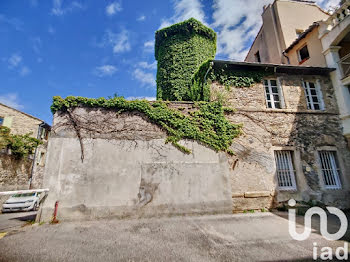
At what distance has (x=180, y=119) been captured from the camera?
7.38 m

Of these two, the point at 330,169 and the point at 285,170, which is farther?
the point at 330,169

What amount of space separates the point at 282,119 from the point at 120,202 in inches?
317

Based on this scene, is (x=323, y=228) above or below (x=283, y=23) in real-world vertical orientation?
below

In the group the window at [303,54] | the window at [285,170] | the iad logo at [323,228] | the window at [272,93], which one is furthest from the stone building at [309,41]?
the iad logo at [323,228]

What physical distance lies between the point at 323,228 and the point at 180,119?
590 centimetres

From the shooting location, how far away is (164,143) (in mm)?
7074

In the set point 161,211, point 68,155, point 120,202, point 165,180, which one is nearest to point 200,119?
point 165,180

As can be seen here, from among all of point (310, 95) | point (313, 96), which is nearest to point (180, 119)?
point (310, 95)

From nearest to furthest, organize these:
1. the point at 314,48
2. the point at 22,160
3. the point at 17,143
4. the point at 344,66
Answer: the point at 344,66 < the point at 314,48 < the point at 17,143 < the point at 22,160

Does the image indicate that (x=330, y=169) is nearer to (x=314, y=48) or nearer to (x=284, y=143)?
(x=284, y=143)

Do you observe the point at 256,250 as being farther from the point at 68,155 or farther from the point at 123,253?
the point at 68,155

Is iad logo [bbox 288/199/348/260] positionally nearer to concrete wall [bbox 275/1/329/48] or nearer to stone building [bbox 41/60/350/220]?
stone building [bbox 41/60/350/220]

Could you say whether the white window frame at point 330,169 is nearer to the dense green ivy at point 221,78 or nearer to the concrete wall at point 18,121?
the dense green ivy at point 221,78

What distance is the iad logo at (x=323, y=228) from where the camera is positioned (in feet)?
11.9
